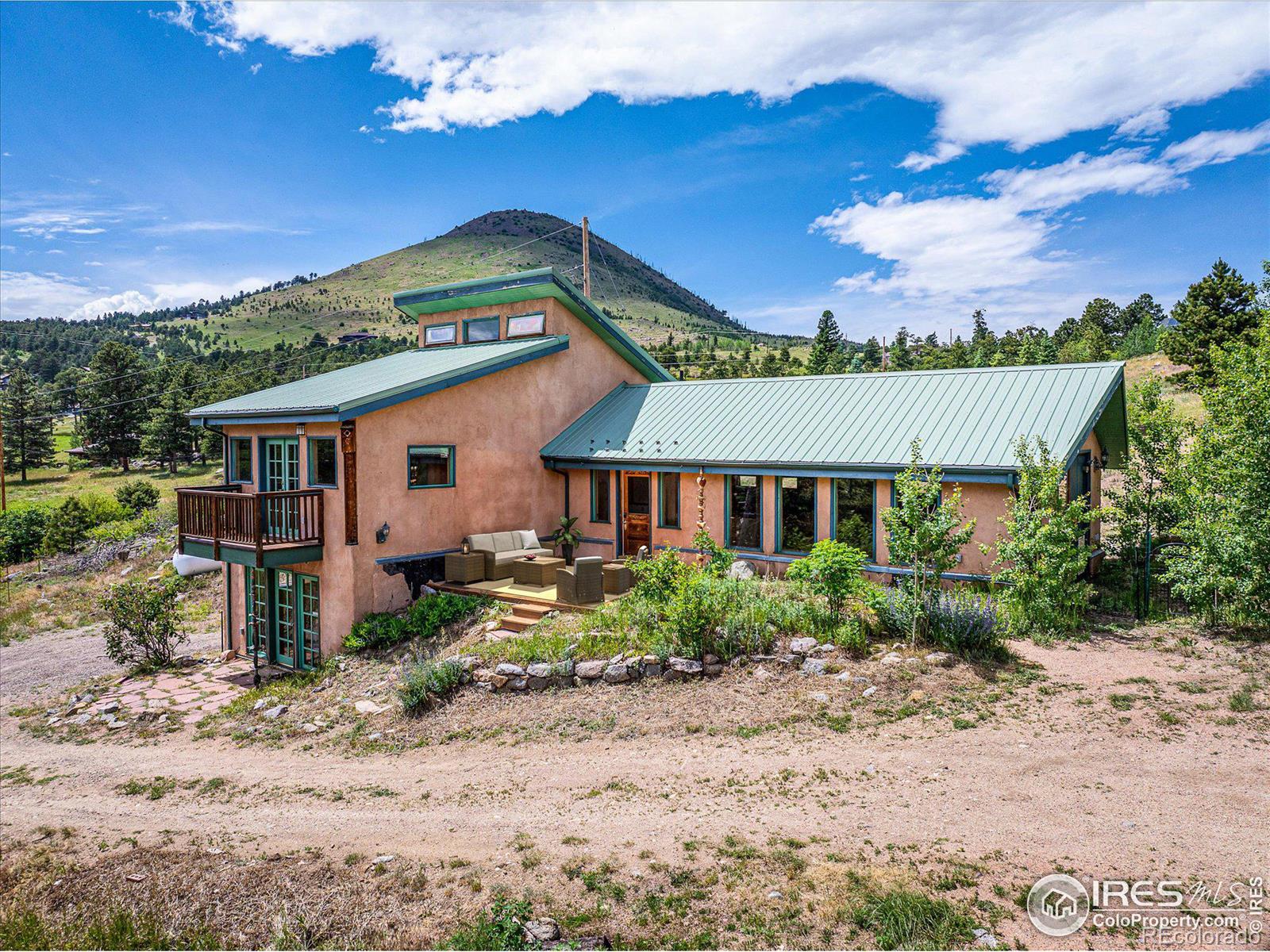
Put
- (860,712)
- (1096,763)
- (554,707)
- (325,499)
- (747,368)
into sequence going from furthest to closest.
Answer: (747,368) < (325,499) < (554,707) < (860,712) < (1096,763)

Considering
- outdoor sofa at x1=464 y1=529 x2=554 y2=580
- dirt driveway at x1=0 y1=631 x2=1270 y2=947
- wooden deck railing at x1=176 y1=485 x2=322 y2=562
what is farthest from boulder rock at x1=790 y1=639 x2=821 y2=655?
wooden deck railing at x1=176 y1=485 x2=322 y2=562

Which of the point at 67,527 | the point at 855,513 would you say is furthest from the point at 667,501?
the point at 67,527

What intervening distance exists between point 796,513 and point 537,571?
18.6 feet

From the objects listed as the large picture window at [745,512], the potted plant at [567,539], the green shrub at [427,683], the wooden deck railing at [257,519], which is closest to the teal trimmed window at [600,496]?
the potted plant at [567,539]

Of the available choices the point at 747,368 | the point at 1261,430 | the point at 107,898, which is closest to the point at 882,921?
the point at 107,898

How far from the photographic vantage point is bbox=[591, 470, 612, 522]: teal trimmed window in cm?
1769

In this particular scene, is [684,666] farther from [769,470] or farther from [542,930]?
[769,470]

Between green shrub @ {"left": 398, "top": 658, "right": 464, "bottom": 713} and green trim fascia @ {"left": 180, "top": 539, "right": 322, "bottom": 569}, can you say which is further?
green trim fascia @ {"left": 180, "top": 539, "right": 322, "bottom": 569}

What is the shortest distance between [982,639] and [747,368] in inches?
1702

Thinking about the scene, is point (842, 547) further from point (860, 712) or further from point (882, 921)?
point (882, 921)

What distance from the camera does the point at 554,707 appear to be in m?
10.1

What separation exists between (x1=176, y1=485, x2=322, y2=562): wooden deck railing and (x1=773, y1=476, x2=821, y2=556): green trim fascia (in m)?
9.44

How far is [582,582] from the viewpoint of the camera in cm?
1357

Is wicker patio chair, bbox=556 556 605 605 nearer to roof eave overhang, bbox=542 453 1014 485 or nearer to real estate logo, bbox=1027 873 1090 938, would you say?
roof eave overhang, bbox=542 453 1014 485
